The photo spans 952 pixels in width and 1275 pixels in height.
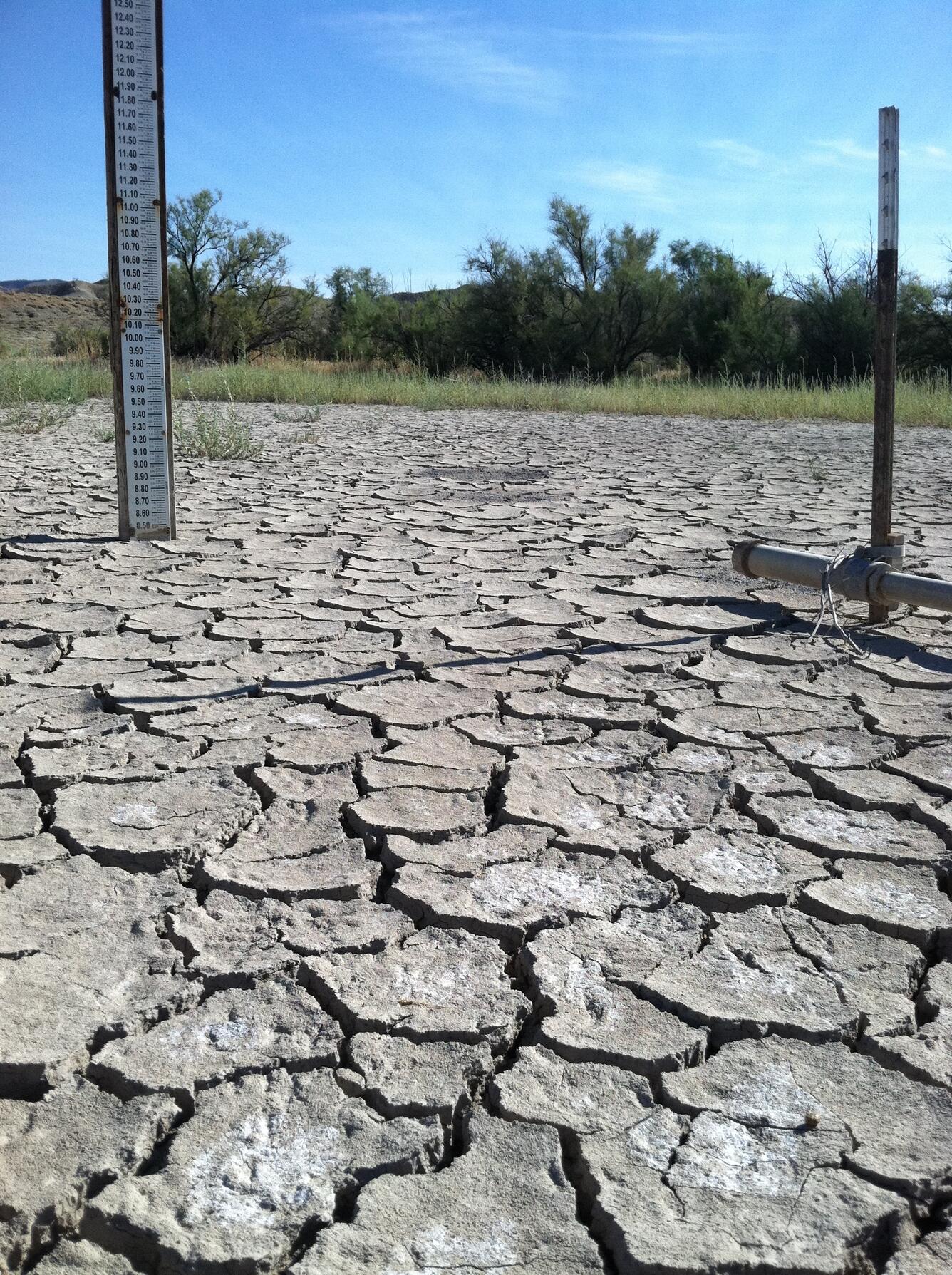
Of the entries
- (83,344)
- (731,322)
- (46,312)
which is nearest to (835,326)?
(731,322)

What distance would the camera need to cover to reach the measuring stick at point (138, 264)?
437cm

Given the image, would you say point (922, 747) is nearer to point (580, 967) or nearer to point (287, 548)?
point (580, 967)

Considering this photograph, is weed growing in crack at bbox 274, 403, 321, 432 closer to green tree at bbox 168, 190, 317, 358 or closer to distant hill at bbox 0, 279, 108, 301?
green tree at bbox 168, 190, 317, 358

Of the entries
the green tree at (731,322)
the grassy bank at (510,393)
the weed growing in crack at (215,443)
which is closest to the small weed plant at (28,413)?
the grassy bank at (510,393)

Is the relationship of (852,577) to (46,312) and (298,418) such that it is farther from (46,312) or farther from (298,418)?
(46,312)

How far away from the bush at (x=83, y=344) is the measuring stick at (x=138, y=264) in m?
12.5

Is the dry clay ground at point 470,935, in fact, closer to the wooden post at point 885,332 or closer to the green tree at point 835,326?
the wooden post at point 885,332

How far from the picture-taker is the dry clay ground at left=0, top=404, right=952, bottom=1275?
122cm

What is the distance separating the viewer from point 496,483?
23.0ft

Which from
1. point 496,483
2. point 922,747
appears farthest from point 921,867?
point 496,483

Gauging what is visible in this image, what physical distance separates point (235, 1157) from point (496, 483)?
594 centimetres

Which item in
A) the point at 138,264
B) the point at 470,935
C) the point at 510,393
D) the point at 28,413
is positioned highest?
the point at 510,393

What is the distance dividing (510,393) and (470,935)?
12.8m

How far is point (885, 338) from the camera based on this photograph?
337 cm
